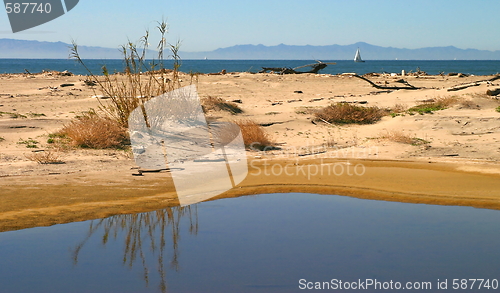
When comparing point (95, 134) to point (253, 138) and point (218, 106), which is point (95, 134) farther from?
point (218, 106)

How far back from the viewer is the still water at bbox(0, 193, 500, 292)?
438cm

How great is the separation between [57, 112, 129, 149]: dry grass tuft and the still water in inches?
122

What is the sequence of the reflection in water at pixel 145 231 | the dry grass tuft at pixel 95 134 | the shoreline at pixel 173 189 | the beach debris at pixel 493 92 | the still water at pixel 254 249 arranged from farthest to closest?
the beach debris at pixel 493 92 → the dry grass tuft at pixel 95 134 → the shoreline at pixel 173 189 → the reflection in water at pixel 145 231 → the still water at pixel 254 249

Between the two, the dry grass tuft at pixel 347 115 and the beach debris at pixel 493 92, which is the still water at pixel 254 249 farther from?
the beach debris at pixel 493 92

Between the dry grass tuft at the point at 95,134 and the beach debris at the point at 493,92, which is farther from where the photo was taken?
the beach debris at the point at 493,92

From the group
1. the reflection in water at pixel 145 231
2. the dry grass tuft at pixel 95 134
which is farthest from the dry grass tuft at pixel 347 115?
the reflection in water at pixel 145 231

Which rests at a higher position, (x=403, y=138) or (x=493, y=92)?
(x=493, y=92)

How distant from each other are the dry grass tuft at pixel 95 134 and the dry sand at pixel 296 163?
25cm

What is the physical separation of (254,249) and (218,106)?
7201 millimetres

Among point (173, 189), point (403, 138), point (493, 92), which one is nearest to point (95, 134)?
point (173, 189)

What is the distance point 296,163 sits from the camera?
8484mm

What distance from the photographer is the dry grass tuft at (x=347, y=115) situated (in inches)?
453

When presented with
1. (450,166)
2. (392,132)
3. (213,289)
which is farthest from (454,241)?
(392,132)

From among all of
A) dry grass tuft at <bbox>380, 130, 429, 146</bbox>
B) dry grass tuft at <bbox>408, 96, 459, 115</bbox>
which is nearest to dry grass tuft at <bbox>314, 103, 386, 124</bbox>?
dry grass tuft at <bbox>408, 96, 459, 115</bbox>
